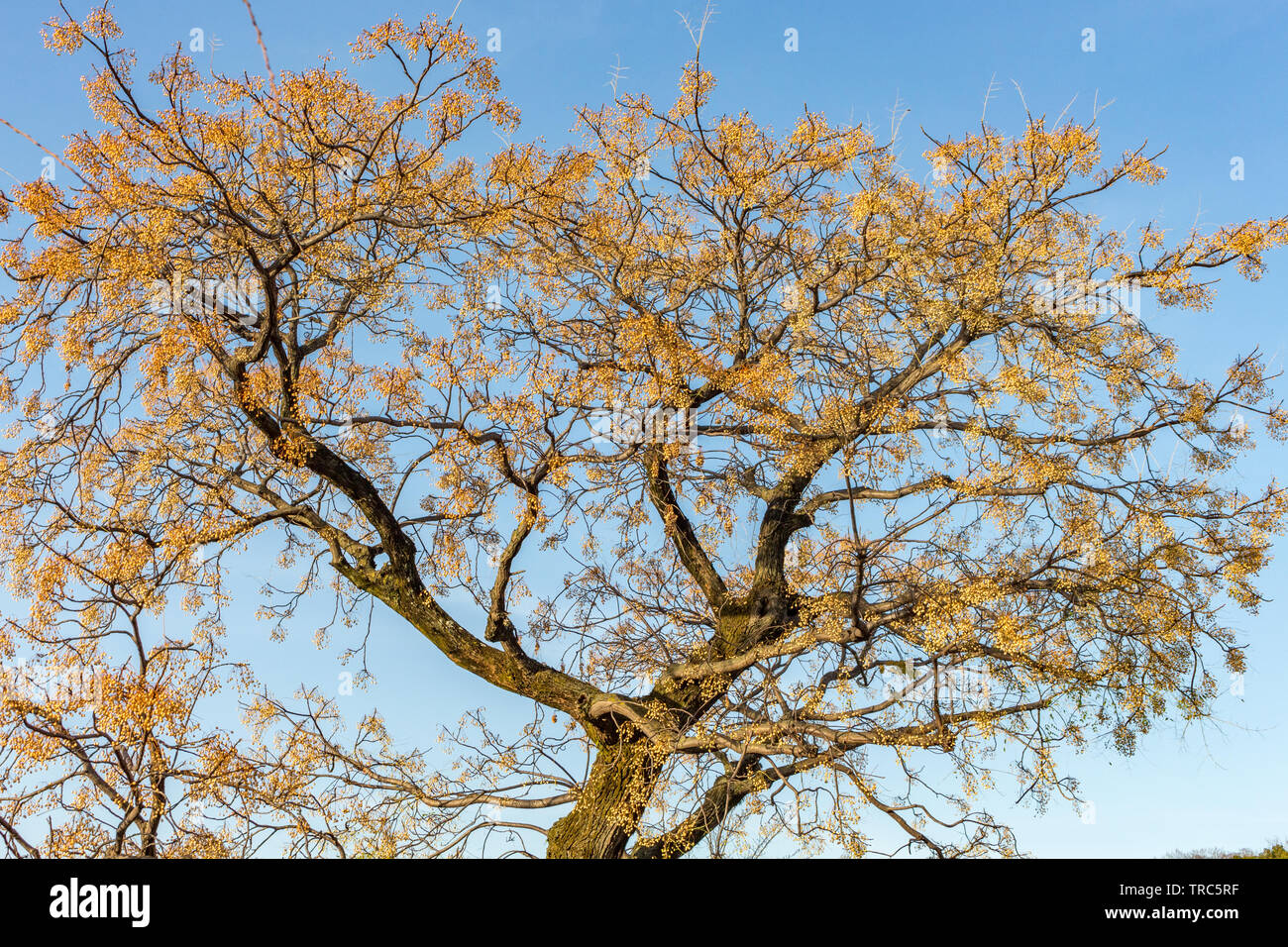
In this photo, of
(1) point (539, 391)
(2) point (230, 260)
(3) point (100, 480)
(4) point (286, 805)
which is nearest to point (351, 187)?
(2) point (230, 260)

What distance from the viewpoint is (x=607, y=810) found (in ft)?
32.1

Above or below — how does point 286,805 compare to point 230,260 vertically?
below

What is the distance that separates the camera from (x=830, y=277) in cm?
1040

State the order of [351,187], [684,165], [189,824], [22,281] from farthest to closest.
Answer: [684,165] < [22,281] < [351,187] < [189,824]

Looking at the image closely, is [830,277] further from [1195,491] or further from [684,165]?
[1195,491]

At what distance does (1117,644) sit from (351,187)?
8794 millimetres

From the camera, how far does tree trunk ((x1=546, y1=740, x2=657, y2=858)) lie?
942 cm

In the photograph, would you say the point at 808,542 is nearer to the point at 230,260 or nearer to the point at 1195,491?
the point at 1195,491

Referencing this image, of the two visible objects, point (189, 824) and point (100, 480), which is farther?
point (100, 480)

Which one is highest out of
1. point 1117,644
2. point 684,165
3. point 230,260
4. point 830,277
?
point 684,165

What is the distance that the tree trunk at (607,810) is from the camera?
942 centimetres

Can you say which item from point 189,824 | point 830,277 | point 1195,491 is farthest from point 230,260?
point 1195,491

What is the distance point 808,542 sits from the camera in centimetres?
1169
